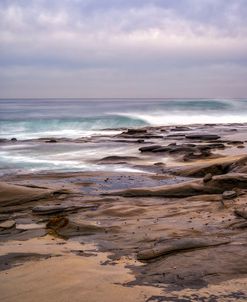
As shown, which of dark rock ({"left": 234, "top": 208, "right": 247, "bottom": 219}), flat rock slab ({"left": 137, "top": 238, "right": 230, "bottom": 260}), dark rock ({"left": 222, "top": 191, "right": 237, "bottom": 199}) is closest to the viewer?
flat rock slab ({"left": 137, "top": 238, "right": 230, "bottom": 260})

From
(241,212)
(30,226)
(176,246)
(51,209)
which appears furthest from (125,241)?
(51,209)

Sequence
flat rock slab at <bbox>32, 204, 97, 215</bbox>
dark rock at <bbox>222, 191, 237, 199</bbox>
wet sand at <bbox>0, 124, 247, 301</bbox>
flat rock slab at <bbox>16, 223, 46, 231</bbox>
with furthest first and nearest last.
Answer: dark rock at <bbox>222, 191, 237, 199</bbox> → flat rock slab at <bbox>32, 204, 97, 215</bbox> → flat rock slab at <bbox>16, 223, 46, 231</bbox> → wet sand at <bbox>0, 124, 247, 301</bbox>

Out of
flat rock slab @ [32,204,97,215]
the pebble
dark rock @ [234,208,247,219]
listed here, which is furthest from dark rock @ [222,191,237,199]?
the pebble

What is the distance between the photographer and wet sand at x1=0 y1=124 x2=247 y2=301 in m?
3.57

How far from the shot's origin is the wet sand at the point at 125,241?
357 centimetres

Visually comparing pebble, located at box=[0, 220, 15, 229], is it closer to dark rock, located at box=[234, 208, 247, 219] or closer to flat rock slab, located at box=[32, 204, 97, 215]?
flat rock slab, located at box=[32, 204, 97, 215]

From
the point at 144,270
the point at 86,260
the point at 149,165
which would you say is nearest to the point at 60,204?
the point at 86,260

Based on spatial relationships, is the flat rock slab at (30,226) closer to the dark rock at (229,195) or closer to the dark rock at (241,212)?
the dark rock at (241,212)

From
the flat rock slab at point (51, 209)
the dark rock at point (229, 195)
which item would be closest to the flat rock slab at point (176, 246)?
the dark rock at point (229, 195)

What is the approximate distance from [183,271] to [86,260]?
3.35 ft

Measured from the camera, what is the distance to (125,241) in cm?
511

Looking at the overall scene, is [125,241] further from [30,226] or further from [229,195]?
[229,195]

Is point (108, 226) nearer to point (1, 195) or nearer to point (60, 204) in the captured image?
point (60, 204)

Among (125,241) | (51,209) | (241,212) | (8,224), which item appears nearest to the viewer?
(125,241)
